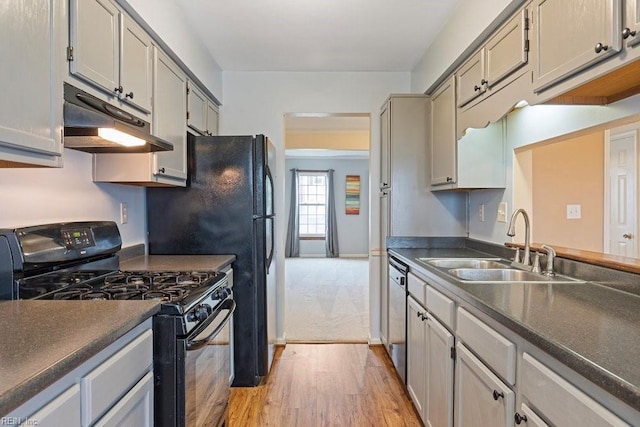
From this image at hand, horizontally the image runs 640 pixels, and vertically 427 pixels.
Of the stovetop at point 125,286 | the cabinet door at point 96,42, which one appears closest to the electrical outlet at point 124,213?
the stovetop at point 125,286

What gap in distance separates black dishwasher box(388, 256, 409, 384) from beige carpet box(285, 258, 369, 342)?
0.73 meters

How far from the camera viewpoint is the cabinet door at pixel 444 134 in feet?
8.33

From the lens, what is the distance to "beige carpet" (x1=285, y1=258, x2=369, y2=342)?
12.3ft

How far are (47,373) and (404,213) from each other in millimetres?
2559

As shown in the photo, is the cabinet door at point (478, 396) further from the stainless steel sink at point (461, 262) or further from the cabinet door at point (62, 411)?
the cabinet door at point (62, 411)

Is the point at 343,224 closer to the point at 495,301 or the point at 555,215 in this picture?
the point at 555,215

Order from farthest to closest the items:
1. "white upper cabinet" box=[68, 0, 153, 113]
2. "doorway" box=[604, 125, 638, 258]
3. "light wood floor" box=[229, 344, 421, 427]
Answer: "doorway" box=[604, 125, 638, 258], "light wood floor" box=[229, 344, 421, 427], "white upper cabinet" box=[68, 0, 153, 113]

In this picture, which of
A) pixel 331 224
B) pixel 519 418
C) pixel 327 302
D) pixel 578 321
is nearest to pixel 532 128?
pixel 578 321

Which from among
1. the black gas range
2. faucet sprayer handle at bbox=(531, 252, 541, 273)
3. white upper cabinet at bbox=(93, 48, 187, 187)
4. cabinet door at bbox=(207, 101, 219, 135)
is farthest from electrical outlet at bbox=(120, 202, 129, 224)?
faucet sprayer handle at bbox=(531, 252, 541, 273)

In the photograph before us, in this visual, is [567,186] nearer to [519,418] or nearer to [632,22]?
[632,22]

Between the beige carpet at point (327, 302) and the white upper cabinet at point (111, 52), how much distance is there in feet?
8.26

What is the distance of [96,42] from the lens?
1.56 metres

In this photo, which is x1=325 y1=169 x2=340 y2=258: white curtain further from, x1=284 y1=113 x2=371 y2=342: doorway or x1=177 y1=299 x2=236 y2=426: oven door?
x1=177 y1=299 x2=236 y2=426: oven door

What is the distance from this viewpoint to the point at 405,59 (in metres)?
3.19
